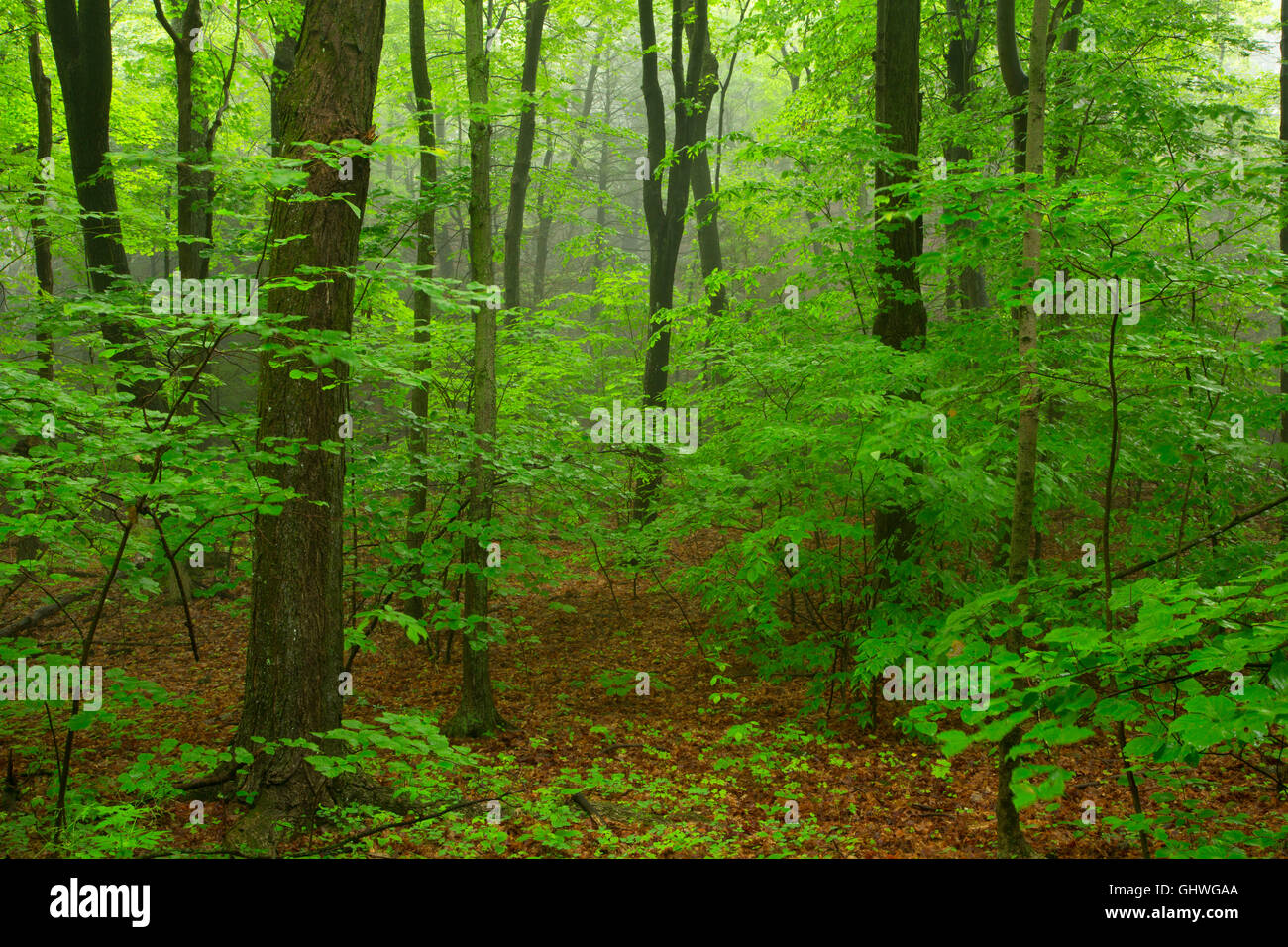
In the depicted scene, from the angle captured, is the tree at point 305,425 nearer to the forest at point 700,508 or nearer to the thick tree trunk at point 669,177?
the forest at point 700,508

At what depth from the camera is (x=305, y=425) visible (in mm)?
4723

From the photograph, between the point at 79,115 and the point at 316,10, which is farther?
the point at 79,115

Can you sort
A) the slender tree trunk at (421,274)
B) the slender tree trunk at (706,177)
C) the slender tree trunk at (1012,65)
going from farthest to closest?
the slender tree trunk at (706,177) → the slender tree trunk at (1012,65) → the slender tree trunk at (421,274)

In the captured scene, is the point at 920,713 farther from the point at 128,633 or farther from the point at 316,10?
the point at 128,633

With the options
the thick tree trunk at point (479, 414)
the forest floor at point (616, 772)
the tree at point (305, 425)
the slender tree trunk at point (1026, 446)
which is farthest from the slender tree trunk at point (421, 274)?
the slender tree trunk at point (1026, 446)

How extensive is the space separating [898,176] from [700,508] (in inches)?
142

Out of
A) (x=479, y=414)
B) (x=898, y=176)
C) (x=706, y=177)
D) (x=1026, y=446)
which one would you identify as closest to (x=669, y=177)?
(x=706, y=177)

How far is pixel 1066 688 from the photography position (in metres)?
2.23

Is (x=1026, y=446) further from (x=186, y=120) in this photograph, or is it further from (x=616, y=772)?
(x=186, y=120)

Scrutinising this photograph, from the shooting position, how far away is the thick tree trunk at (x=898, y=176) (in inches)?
258

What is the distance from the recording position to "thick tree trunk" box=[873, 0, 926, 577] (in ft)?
21.5

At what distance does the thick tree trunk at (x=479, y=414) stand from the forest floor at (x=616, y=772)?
1.45 ft

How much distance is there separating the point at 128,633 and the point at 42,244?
5218 millimetres
